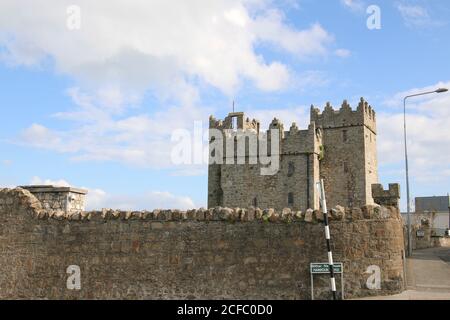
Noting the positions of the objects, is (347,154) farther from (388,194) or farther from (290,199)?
(388,194)

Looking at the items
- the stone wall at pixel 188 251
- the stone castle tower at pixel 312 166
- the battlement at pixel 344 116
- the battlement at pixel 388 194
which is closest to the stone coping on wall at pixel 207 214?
the stone wall at pixel 188 251

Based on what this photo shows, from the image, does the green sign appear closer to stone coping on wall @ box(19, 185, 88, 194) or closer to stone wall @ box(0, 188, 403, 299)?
stone wall @ box(0, 188, 403, 299)

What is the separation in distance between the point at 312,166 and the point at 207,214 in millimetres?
33251

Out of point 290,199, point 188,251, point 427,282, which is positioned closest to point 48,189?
point 188,251

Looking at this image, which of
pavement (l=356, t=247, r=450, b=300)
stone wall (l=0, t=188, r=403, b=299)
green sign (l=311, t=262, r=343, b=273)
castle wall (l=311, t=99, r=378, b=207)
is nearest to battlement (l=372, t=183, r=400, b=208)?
pavement (l=356, t=247, r=450, b=300)

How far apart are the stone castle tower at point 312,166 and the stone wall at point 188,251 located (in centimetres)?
3229

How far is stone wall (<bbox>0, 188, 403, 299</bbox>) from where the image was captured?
1167 cm

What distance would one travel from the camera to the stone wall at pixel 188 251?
1167 centimetres

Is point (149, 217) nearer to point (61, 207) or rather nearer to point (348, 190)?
point (61, 207)

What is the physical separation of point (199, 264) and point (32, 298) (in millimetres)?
4830

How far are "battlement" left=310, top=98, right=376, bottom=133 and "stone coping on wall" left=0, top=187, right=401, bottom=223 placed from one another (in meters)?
35.3

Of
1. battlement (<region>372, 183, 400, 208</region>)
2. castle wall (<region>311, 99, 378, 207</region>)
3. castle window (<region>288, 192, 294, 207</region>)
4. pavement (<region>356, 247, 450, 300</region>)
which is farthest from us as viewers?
castle wall (<region>311, 99, 378, 207</region>)
